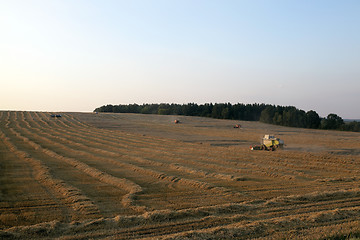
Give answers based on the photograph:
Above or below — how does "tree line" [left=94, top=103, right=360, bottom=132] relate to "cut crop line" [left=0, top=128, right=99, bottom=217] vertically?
above

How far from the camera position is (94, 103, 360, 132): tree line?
8588 centimetres

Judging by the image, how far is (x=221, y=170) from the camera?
19359 millimetres

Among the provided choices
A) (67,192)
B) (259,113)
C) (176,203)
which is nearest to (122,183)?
(67,192)

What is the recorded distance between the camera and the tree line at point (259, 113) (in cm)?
8588

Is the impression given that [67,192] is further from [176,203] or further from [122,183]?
[176,203]

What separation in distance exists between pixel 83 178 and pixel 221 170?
7892mm

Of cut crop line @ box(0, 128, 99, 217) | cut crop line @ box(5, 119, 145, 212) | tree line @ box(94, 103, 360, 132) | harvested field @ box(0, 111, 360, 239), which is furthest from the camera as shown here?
tree line @ box(94, 103, 360, 132)

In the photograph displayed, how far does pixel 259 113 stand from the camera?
11575 cm

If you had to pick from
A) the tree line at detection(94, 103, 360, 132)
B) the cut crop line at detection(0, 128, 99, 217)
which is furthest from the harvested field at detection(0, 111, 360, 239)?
the tree line at detection(94, 103, 360, 132)

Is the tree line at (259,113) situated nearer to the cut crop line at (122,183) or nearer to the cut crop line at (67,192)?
the cut crop line at (122,183)

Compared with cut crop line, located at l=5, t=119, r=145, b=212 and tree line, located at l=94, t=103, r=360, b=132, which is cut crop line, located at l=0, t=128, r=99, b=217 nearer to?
cut crop line, located at l=5, t=119, r=145, b=212

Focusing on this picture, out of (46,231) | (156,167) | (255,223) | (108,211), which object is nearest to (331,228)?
(255,223)

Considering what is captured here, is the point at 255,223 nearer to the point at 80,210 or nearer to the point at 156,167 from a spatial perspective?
the point at 80,210

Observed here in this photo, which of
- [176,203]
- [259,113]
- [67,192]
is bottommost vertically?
[67,192]
